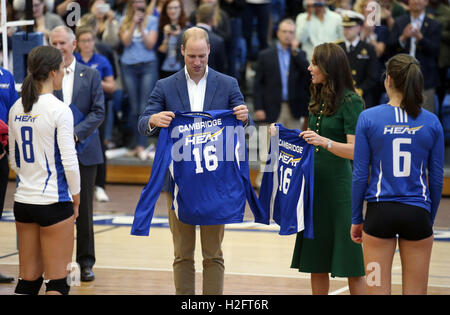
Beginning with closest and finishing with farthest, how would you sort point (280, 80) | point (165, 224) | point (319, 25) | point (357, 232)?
point (357, 232) < point (165, 224) < point (280, 80) < point (319, 25)

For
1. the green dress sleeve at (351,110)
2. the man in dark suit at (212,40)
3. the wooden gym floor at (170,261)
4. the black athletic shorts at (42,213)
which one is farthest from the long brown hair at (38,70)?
Result: the man in dark suit at (212,40)

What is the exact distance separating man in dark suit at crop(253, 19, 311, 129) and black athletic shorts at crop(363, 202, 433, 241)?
18.7ft

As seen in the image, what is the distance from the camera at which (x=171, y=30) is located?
32.9 ft

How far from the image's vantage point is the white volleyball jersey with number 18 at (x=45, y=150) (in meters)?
4.23

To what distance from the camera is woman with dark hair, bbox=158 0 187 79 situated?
10.0m

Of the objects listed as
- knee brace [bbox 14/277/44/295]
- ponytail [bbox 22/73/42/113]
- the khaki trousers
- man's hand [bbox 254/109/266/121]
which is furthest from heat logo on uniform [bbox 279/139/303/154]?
man's hand [bbox 254/109/266/121]

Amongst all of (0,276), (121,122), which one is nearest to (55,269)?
(0,276)

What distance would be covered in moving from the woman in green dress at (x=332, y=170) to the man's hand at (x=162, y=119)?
31.1 inches

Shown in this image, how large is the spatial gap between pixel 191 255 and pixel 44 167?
A: 1073mm

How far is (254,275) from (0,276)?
1990 mm

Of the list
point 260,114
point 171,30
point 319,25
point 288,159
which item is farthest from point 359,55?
point 288,159

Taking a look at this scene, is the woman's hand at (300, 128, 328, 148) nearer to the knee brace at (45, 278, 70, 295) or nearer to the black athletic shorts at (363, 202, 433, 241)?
the black athletic shorts at (363, 202, 433, 241)

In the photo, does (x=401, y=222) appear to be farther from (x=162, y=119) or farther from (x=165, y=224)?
(x=165, y=224)

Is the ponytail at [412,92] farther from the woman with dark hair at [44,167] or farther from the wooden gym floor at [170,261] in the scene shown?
the wooden gym floor at [170,261]
